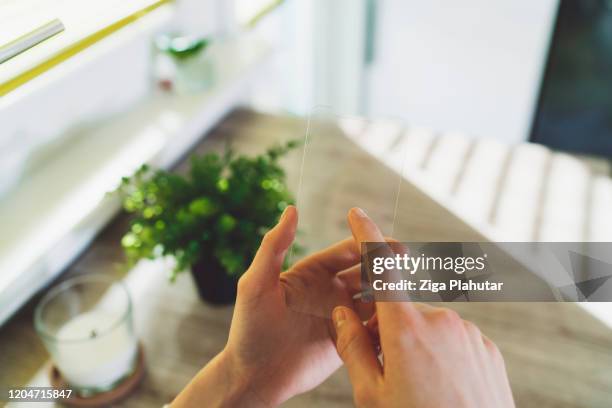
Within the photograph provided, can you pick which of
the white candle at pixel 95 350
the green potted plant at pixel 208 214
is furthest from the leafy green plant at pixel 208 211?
the white candle at pixel 95 350

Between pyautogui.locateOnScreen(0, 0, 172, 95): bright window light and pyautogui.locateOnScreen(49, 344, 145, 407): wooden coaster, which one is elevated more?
pyautogui.locateOnScreen(0, 0, 172, 95): bright window light

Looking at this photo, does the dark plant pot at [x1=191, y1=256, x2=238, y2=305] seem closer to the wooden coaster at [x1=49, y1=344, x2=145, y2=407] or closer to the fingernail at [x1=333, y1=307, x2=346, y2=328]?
the wooden coaster at [x1=49, y1=344, x2=145, y2=407]

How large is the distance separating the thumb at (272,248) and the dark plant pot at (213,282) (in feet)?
0.78

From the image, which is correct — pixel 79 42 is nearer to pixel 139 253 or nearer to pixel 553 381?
pixel 139 253

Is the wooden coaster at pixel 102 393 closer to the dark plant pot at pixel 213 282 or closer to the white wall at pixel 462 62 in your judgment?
the dark plant pot at pixel 213 282

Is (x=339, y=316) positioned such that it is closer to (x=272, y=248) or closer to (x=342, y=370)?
(x=272, y=248)

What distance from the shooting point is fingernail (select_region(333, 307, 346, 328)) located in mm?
526

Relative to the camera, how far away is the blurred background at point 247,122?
699 millimetres

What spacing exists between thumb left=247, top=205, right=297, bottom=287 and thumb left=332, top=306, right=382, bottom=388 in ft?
0.29

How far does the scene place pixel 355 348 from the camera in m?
0.48

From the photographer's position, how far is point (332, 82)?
2098 mm

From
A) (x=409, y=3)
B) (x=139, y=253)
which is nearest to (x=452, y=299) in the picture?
(x=139, y=253)

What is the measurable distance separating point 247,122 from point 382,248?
2.83 feet

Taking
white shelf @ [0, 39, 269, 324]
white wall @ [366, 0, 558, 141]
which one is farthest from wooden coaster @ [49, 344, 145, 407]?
white wall @ [366, 0, 558, 141]
